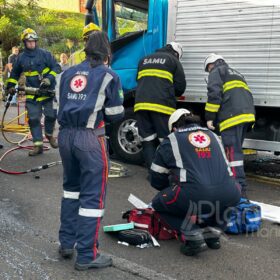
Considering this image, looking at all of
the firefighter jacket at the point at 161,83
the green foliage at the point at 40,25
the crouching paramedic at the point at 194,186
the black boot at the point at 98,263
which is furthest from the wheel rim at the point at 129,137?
the green foliage at the point at 40,25

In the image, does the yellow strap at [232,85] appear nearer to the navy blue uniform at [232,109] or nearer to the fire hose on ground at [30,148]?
the navy blue uniform at [232,109]

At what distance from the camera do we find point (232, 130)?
5348 mm

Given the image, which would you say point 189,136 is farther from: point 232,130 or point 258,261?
point 232,130

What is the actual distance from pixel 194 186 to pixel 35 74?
4.48m

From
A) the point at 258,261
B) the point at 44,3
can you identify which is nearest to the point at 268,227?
the point at 258,261

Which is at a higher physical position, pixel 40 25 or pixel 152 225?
pixel 40 25

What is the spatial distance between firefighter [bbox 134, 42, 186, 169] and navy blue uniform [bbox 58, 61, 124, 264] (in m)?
2.49

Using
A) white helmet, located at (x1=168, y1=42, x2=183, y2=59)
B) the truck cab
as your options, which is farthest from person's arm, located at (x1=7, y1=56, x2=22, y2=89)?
white helmet, located at (x1=168, y1=42, x2=183, y2=59)

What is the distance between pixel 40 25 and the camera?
3061cm

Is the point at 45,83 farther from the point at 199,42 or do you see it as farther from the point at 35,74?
the point at 199,42

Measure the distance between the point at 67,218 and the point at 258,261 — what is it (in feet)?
5.12

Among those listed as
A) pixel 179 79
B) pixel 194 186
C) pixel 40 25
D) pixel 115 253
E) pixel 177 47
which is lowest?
pixel 115 253

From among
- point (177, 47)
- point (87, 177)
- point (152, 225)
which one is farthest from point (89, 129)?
point (177, 47)

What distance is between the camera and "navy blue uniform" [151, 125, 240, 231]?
373 centimetres
